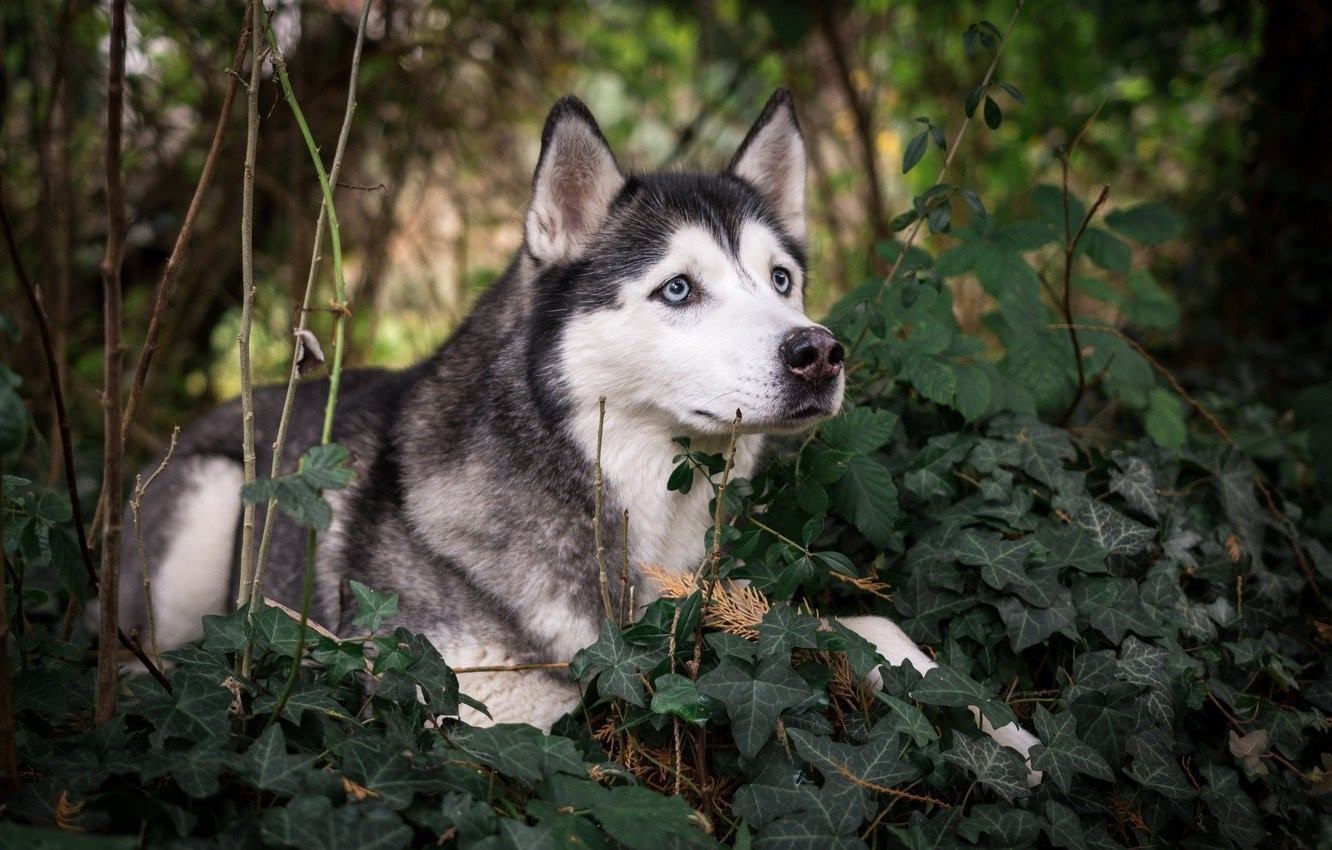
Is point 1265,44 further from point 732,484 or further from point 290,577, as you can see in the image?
point 290,577

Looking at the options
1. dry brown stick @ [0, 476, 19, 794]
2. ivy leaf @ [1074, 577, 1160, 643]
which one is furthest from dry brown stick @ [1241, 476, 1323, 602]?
dry brown stick @ [0, 476, 19, 794]

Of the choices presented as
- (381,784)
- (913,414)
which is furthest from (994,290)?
(381,784)

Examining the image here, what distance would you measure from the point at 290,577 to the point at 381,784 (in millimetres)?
1420

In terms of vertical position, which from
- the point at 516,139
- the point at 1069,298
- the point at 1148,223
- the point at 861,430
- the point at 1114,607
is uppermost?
the point at 516,139

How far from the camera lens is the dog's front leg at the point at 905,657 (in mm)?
2223

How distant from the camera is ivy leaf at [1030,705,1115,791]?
2070 mm

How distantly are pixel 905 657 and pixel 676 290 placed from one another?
107 centimetres

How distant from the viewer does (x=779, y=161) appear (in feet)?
10.1

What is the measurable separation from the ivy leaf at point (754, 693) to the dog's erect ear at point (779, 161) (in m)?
1.51

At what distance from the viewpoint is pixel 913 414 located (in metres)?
3.10

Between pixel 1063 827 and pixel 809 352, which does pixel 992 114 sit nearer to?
pixel 809 352

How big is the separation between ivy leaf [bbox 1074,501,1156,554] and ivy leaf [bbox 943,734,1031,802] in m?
0.72

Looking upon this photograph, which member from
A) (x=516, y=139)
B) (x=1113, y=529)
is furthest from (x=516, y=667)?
(x=516, y=139)

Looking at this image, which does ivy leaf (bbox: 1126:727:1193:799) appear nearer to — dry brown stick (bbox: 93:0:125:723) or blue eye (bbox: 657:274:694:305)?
blue eye (bbox: 657:274:694:305)
